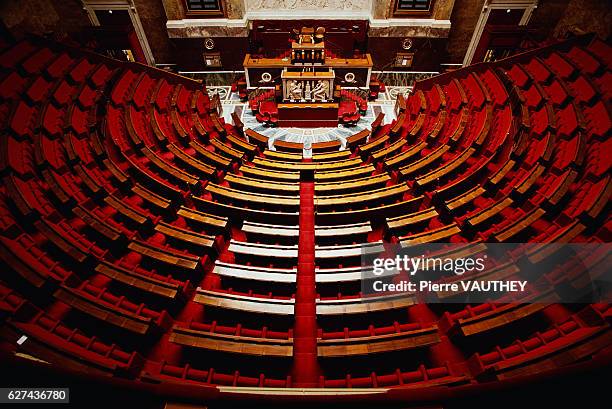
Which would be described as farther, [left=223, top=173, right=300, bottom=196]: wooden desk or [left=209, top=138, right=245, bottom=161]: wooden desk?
[left=209, top=138, right=245, bottom=161]: wooden desk

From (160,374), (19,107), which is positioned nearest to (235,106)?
(19,107)

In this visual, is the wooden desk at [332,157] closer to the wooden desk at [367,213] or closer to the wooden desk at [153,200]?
the wooden desk at [367,213]

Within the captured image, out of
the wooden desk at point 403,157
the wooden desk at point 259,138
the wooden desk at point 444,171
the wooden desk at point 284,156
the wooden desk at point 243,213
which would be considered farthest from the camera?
the wooden desk at point 259,138

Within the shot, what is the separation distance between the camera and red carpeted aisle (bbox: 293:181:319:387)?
3290mm

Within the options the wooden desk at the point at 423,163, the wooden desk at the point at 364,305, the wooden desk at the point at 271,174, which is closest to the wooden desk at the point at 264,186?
the wooden desk at the point at 271,174

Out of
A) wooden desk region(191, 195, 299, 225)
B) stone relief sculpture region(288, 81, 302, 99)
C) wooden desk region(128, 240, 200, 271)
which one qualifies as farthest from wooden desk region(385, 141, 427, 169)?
wooden desk region(128, 240, 200, 271)

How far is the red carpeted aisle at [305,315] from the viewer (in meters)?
3.29

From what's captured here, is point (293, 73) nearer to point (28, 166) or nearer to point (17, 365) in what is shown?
point (28, 166)

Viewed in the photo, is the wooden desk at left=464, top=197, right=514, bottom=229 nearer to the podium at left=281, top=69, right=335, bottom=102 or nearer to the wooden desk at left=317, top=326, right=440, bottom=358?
the wooden desk at left=317, top=326, right=440, bottom=358

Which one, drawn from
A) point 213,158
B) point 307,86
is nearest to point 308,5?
point 307,86

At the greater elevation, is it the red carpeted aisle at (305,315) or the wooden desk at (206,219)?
the wooden desk at (206,219)

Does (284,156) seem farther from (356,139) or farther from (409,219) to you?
(409,219)

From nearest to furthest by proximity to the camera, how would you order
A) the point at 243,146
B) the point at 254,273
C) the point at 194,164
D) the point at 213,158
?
the point at 254,273 < the point at 194,164 < the point at 213,158 < the point at 243,146

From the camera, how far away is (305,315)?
388 centimetres
